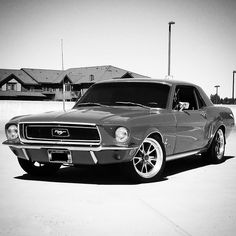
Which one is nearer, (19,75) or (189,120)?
(189,120)

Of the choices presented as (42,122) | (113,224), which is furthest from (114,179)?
(113,224)

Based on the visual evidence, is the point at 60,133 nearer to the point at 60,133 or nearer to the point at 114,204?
the point at 60,133

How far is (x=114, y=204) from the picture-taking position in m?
5.59

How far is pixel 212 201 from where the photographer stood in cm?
583

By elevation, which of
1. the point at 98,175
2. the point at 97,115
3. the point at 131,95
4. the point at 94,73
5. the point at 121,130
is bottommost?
the point at 98,175

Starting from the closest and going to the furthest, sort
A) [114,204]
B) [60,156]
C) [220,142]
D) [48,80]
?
[114,204] < [60,156] < [220,142] < [48,80]

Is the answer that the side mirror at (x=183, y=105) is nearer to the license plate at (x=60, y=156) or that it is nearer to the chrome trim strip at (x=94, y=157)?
the chrome trim strip at (x=94, y=157)

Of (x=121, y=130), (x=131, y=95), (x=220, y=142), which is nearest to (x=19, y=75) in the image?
(x=220, y=142)

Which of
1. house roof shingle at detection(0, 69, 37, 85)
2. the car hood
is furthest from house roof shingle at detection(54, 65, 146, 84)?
the car hood

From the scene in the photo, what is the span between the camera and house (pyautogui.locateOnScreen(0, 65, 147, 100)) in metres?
86.2

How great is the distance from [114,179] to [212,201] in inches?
→ 74.0

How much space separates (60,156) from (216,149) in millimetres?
3670

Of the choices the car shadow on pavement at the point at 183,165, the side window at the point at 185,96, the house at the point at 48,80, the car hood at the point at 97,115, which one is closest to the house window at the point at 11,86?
the house at the point at 48,80

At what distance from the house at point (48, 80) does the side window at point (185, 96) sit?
7227 cm
